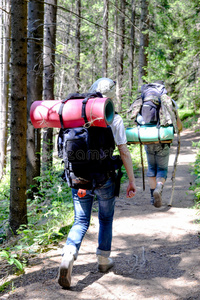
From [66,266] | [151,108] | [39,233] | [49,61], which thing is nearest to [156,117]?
[151,108]

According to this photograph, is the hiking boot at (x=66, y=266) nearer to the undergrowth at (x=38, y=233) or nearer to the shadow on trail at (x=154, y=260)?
the undergrowth at (x=38, y=233)

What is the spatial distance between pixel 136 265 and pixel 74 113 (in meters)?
2.06

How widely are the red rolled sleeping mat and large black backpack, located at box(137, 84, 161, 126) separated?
2585 mm

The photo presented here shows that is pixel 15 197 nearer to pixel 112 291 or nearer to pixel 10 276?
pixel 10 276

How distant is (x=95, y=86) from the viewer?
328 centimetres

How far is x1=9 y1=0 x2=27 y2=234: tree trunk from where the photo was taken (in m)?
4.38

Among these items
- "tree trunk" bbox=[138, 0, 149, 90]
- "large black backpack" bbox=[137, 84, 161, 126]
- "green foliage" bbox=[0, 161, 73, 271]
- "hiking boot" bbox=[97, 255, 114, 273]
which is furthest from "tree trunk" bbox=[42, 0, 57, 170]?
"tree trunk" bbox=[138, 0, 149, 90]

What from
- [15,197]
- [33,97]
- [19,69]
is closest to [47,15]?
[33,97]

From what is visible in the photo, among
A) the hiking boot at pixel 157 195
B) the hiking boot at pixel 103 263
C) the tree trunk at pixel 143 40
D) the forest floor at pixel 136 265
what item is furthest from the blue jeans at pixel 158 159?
the tree trunk at pixel 143 40

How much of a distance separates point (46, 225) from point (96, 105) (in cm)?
283

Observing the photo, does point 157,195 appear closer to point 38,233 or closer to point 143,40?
point 38,233

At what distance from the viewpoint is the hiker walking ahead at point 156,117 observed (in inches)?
209

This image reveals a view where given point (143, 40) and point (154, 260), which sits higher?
point (143, 40)

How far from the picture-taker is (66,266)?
286cm
